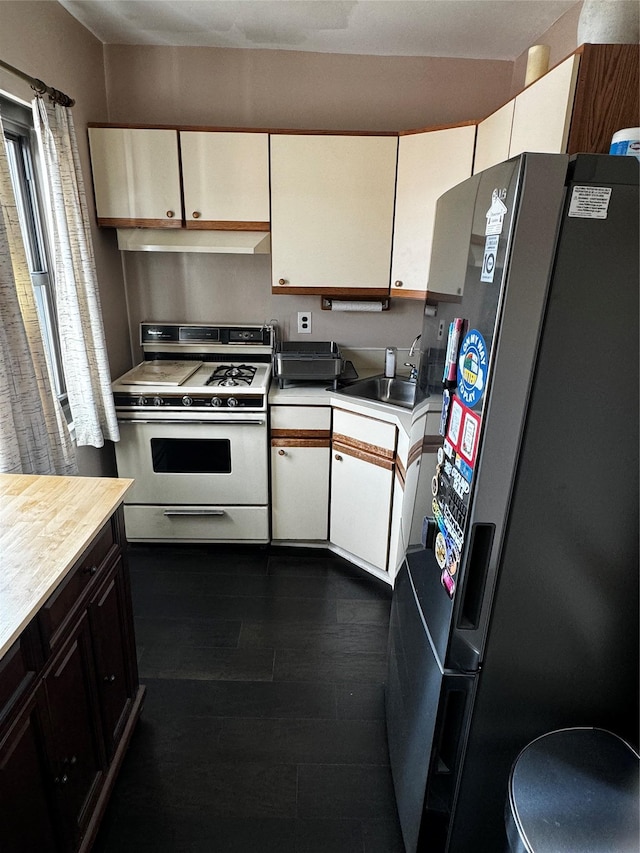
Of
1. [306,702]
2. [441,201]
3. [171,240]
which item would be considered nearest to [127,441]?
[171,240]

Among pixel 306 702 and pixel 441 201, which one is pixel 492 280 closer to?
pixel 441 201

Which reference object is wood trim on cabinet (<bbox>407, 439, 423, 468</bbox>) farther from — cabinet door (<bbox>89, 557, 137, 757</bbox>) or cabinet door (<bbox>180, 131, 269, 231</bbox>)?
cabinet door (<bbox>180, 131, 269, 231</bbox>)

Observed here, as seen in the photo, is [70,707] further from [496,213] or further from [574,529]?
[496,213]

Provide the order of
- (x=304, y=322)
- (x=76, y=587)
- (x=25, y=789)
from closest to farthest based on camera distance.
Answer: (x=25, y=789) → (x=76, y=587) → (x=304, y=322)

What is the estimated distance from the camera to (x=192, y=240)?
8.63 ft

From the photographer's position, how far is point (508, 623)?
3.83ft

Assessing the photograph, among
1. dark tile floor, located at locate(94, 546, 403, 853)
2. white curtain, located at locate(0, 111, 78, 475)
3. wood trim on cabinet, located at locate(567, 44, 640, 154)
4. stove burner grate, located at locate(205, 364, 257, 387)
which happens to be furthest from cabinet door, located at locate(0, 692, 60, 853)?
wood trim on cabinet, located at locate(567, 44, 640, 154)

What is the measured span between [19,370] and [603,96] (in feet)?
6.37

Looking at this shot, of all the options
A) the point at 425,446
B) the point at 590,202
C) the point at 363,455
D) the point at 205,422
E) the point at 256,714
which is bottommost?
the point at 256,714

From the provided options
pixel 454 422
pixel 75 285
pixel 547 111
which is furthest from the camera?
pixel 75 285

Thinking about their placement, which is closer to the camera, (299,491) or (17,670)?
(17,670)

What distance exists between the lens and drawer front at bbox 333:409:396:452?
2365 millimetres

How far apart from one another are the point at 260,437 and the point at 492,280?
69.7 inches

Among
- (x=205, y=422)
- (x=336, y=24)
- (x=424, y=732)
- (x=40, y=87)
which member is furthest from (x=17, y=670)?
(x=336, y=24)
